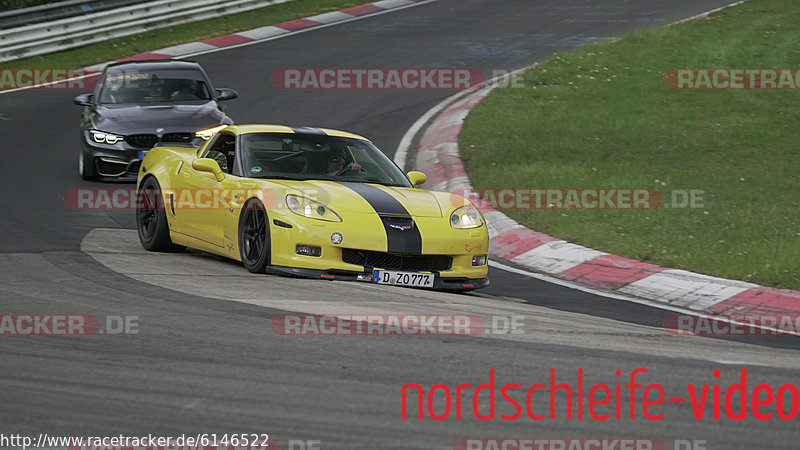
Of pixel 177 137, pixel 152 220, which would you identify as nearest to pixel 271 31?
pixel 177 137

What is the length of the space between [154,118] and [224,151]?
15.6 ft

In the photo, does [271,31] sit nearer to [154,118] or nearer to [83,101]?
[83,101]

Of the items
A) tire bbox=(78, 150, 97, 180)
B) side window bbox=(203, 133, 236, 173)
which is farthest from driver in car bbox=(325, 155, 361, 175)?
tire bbox=(78, 150, 97, 180)

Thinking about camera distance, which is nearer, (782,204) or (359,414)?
(359,414)

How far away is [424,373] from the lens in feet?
17.4

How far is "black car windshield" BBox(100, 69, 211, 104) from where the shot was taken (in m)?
15.1

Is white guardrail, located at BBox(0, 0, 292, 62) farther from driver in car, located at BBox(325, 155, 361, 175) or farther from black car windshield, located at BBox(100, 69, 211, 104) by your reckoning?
driver in car, located at BBox(325, 155, 361, 175)

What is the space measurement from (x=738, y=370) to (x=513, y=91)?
1393cm

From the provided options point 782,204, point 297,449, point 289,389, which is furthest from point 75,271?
point 782,204

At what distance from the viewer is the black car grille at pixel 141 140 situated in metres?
14.0

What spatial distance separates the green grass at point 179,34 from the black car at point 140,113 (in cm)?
834

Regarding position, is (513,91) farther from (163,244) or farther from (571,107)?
(163,244)

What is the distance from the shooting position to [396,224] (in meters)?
8.40

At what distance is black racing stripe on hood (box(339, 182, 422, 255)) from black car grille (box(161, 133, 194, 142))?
579cm
